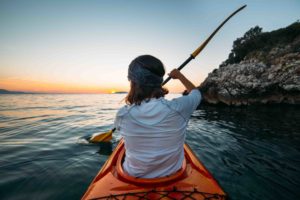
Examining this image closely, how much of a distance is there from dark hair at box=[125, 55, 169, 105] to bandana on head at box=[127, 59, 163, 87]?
0.09ft

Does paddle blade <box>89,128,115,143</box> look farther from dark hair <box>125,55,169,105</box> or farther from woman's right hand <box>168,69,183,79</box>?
dark hair <box>125,55,169,105</box>

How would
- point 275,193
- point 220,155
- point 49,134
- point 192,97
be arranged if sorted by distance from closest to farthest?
point 192,97
point 275,193
point 220,155
point 49,134

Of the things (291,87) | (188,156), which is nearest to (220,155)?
(188,156)

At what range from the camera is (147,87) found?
2055mm

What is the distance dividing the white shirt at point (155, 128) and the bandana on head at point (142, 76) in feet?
0.71

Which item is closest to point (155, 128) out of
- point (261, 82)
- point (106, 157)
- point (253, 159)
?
point (106, 157)

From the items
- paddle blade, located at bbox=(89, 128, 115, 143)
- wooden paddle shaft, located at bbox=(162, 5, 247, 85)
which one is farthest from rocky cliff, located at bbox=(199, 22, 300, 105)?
wooden paddle shaft, located at bbox=(162, 5, 247, 85)

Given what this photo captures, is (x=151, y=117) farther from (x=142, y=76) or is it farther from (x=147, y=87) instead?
(x=142, y=76)

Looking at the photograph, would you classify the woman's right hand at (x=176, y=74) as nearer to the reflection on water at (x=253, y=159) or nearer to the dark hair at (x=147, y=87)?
the dark hair at (x=147, y=87)

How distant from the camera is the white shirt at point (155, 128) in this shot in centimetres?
190

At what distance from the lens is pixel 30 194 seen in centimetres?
435

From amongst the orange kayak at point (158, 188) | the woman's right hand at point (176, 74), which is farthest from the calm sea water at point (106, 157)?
the woman's right hand at point (176, 74)

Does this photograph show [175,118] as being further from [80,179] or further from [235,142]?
[235,142]

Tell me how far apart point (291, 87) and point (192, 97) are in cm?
2687
